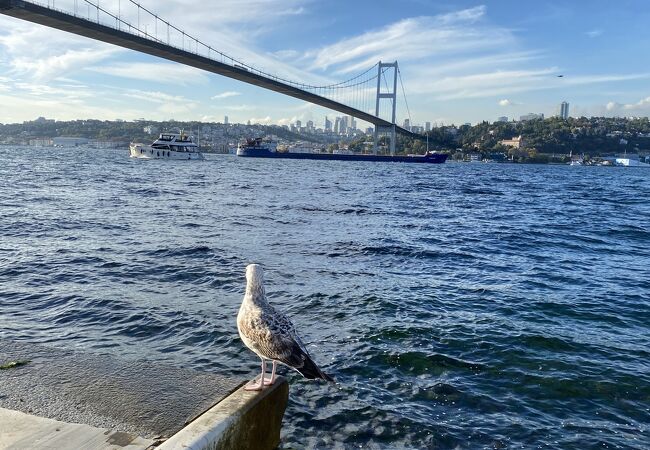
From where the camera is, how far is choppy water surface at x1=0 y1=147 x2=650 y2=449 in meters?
3.78

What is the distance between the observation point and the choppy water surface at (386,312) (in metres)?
3.78

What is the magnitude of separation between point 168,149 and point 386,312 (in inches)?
2315

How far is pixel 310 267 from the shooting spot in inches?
326

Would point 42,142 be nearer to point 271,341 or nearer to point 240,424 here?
point 271,341

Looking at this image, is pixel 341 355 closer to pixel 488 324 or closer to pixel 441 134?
pixel 488 324

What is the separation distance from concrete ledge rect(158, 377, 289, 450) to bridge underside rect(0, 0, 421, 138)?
35916 mm

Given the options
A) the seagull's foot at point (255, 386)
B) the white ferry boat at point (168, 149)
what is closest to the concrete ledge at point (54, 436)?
the seagull's foot at point (255, 386)

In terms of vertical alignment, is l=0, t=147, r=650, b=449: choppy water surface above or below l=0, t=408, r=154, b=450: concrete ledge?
below

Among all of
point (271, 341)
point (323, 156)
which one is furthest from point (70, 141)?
point (271, 341)

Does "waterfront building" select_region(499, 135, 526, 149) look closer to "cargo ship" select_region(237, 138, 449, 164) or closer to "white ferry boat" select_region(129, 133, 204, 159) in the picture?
"cargo ship" select_region(237, 138, 449, 164)

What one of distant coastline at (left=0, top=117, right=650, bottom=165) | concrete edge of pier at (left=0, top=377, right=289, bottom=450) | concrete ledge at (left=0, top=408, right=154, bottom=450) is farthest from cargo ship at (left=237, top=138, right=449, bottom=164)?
concrete ledge at (left=0, top=408, right=154, bottom=450)

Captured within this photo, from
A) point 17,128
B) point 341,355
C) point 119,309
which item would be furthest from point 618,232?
point 17,128

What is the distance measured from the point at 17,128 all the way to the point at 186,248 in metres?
126

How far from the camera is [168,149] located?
6088 cm
